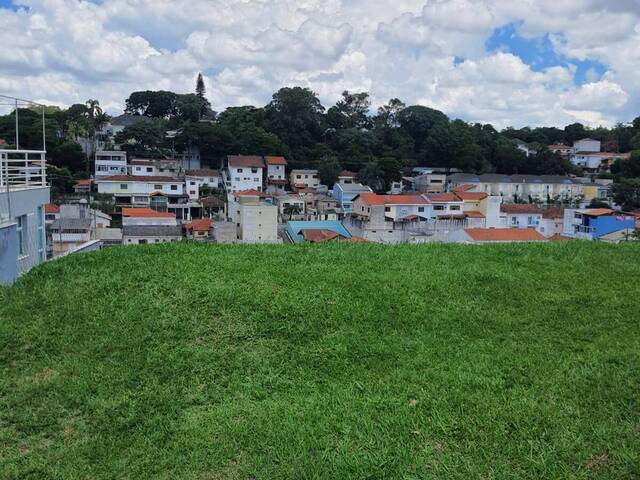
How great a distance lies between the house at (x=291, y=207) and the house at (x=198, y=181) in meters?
6.31

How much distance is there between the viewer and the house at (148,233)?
26.2 metres

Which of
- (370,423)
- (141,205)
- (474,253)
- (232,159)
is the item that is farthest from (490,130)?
(370,423)

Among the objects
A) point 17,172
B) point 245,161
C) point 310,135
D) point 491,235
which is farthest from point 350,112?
point 17,172

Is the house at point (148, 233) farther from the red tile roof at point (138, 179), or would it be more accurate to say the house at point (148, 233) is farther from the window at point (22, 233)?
the window at point (22, 233)

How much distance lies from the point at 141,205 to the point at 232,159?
10790 mm

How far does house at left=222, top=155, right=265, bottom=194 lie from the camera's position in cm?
4459

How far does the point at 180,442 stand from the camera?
3461mm

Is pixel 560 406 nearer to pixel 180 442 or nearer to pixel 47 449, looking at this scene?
pixel 180 442

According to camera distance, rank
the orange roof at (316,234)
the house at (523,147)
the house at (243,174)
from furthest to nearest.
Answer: the house at (523,147) < the house at (243,174) < the orange roof at (316,234)

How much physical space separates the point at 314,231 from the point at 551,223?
18885 millimetres

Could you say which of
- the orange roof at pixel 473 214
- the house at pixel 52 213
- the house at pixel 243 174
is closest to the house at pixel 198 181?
the house at pixel 243 174

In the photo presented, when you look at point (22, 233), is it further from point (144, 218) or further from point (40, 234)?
point (144, 218)

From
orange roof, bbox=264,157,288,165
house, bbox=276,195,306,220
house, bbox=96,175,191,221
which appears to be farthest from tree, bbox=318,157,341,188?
house, bbox=96,175,191,221

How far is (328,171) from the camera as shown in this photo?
48094 mm
